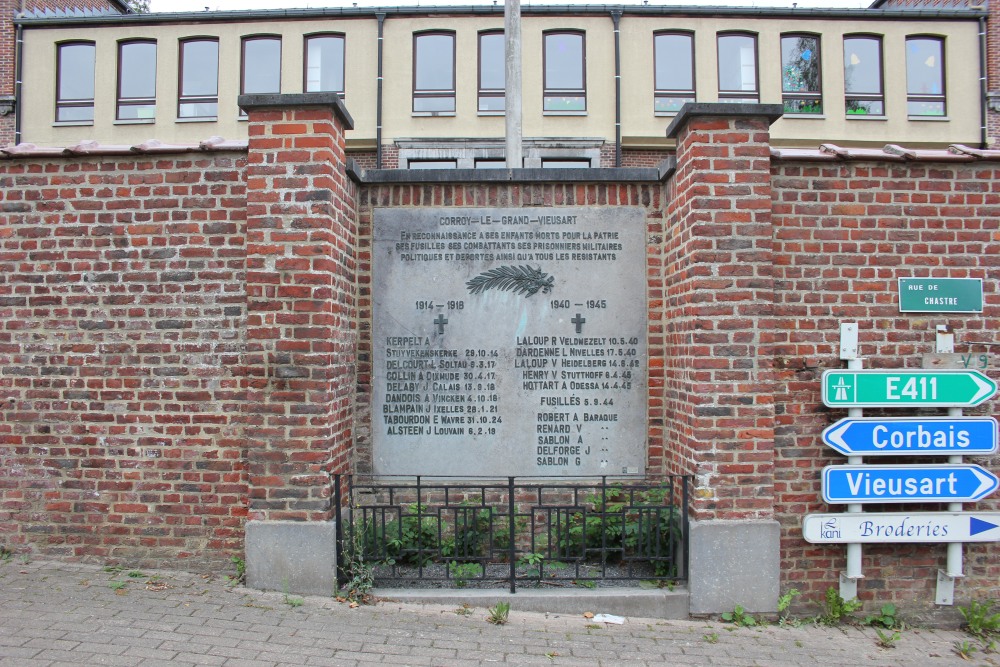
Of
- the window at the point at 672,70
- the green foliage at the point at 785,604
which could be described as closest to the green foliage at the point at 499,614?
the green foliage at the point at 785,604

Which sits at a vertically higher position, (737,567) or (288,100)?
(288,100)

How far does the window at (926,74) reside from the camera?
18.7m

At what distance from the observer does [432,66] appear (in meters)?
18.3

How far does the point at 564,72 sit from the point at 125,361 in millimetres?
15974

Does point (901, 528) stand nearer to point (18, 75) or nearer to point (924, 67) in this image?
point (924, 67)

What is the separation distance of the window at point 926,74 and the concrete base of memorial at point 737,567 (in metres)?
18.8

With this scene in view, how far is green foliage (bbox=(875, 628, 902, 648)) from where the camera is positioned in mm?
4215

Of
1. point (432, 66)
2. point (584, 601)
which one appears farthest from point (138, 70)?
point (584, 601)

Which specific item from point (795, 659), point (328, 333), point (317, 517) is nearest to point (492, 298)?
point (328, 333)

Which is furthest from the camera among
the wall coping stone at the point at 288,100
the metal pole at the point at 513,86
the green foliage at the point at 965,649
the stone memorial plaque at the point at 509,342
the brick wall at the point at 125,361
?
the metal pole at the point at 513,86

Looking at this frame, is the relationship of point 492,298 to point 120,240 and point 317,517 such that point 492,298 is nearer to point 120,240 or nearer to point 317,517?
point 317,517

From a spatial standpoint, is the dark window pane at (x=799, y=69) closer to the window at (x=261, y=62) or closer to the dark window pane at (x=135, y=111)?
the window at (x=261, y=62)

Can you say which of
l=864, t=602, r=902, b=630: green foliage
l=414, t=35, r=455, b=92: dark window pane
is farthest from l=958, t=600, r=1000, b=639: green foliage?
l=414, t=35, r=455, b=92: dark window pane

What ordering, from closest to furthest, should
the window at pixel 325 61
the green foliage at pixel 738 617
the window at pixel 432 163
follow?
the green foliage at pixel 738 617, the window at pixel 432 163, the window at pixel 325 61
